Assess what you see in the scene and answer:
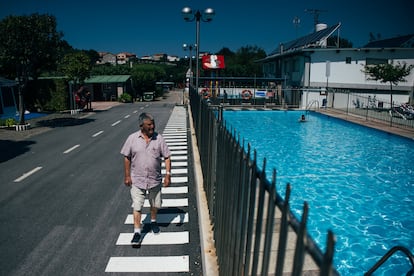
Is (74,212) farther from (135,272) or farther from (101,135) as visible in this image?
(101,135)

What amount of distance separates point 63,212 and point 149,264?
2903mm

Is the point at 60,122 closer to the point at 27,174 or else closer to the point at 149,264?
the point at 27,174

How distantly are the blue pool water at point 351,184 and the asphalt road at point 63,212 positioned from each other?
377 centimetres

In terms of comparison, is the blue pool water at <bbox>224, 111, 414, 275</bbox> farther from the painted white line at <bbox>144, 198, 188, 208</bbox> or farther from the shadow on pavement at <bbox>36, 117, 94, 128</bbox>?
the shadow on pavement at <bbox>36, 117, 94, 128</bbox>

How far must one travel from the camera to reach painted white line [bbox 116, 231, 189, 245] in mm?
5447

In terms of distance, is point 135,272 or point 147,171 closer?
point 135,272

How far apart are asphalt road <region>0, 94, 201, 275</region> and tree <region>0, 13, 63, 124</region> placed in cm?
705

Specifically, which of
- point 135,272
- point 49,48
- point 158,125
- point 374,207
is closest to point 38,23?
point 49,48

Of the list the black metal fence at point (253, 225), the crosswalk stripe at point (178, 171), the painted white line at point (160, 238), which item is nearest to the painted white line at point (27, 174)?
the crosswalk stripe at point (178, 171)

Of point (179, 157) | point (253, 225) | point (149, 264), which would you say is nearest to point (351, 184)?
point (179, 157)

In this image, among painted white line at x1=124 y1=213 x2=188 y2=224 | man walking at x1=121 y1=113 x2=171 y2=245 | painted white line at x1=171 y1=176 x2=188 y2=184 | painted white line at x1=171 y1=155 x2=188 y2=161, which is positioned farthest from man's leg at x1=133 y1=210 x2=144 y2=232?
painted white line at x1=171 y1=155 x2=188 y2=161

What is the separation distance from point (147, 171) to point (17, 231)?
9.43ft

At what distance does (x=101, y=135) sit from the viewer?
16.6 m

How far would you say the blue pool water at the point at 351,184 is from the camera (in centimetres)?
705
